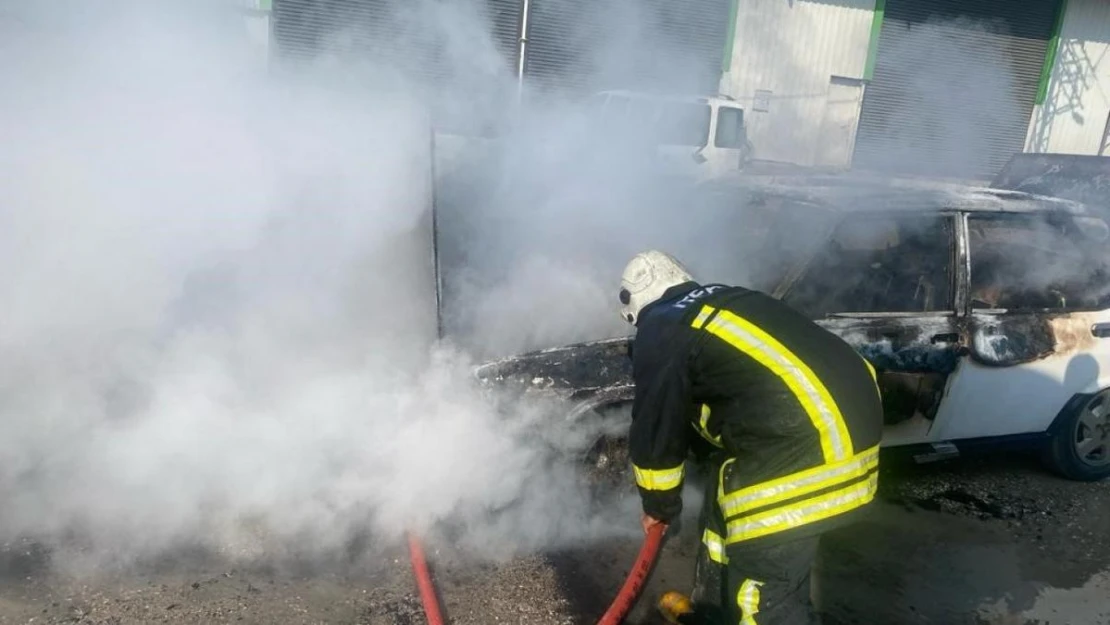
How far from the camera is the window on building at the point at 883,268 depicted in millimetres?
3984

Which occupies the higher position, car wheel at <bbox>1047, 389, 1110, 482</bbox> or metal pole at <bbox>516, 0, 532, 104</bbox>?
metal pole at <bbox>516, 0, 532, 104</bbox>

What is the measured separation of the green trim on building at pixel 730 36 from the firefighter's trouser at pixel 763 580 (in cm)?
1268

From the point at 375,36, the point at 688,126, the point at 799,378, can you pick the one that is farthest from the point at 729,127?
the point at 799,378

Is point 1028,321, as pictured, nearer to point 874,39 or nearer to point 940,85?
point 940,85

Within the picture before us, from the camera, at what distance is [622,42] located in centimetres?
1162

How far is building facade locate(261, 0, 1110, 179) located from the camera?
11.9 metres

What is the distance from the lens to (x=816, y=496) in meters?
2.45

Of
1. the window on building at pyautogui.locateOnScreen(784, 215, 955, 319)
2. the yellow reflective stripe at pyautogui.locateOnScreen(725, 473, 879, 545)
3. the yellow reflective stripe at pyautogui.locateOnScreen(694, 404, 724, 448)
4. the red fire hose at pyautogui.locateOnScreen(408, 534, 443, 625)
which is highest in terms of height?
the window on building at pyautogui.locateOnScreen(784, 215, 955, 319)

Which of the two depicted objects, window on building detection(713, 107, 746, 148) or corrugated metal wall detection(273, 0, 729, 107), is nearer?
corrugated metal wall detection(273, 0, 729, 107)

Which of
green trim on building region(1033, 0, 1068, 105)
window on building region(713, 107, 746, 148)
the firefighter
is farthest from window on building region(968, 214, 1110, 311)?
green trim on building region(1033, 0, 1068, 105)

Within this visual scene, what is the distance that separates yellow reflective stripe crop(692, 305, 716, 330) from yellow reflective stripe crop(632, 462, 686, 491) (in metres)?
0.43

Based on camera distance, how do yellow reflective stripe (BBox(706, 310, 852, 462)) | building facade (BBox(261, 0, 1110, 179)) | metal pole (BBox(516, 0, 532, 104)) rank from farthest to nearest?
building facade (BBox(261, 0, 1110, 179)) < metal pole (BBox(516, 0, 532, 104)) < yellow reflective stripe (BBox(706, 310, 852, 462))

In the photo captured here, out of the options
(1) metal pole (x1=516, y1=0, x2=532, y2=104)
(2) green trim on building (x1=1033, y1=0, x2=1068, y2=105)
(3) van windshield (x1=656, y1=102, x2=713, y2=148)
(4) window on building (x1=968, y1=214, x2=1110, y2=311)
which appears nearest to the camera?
(4) window on building (x1=968, y1=214, x2=1110, y2=311)

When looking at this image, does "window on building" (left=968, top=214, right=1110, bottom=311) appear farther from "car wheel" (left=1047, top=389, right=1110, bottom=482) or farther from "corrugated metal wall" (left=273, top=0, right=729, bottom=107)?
"corrugated metal wall" (left=273, top=0, right=729, bottom=107)
